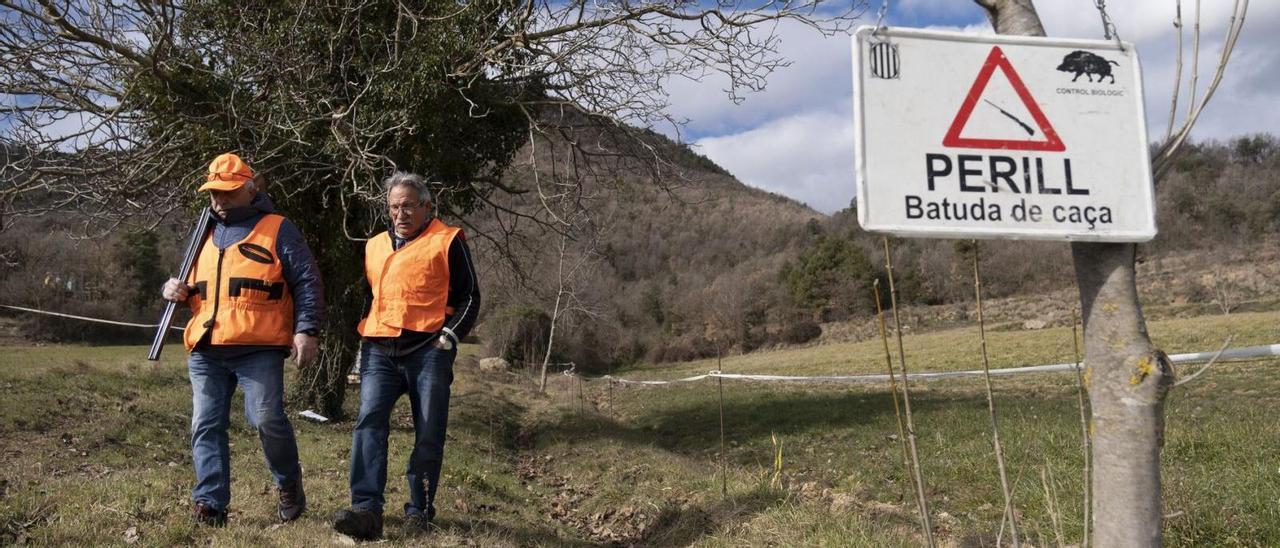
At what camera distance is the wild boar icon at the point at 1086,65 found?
2.08m

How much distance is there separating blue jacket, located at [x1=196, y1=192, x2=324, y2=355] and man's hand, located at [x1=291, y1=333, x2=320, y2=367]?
0.05 m

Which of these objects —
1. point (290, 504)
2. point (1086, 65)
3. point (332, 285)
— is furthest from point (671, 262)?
point (1086, 65)

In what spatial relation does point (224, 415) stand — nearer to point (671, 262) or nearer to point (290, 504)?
point (290, 504)

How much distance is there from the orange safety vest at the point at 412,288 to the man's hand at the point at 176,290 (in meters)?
0.85

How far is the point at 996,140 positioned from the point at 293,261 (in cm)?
338

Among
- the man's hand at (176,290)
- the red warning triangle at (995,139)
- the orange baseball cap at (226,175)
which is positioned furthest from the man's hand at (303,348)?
the red warning triangle at (995,139)

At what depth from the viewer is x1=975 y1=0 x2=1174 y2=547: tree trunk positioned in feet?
6.22

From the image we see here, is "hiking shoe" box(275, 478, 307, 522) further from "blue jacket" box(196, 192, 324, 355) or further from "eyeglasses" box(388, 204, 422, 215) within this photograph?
"eyeglasses" box(388, 204, 422, 215)

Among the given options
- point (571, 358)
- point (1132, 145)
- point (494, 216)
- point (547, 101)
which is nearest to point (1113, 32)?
point (1132, 145)

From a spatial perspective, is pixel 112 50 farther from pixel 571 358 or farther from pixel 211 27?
pixel 571 358

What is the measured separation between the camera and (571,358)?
142ft

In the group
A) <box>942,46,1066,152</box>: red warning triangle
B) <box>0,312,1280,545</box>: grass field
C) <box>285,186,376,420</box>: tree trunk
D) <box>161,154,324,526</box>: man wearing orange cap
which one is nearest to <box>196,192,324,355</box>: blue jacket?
<box>161,154,324,526</box>: man wearing orange cap

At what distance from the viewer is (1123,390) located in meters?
1.91

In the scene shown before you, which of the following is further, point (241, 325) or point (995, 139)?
point (241, 325)
